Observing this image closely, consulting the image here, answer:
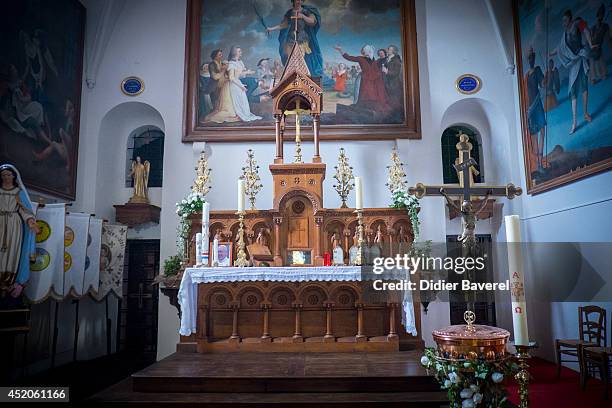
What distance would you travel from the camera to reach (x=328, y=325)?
20.2 feet

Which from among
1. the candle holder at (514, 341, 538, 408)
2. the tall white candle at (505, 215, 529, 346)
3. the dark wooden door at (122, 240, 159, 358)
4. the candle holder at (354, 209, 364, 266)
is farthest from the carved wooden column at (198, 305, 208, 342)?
the tall white candle at (505, 215, 529, 346)

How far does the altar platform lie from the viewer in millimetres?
4344

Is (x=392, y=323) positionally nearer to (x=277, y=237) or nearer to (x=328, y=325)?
(x=328, y=325)

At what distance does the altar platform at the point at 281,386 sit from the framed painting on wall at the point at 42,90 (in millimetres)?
4218

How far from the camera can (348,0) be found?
9523mm

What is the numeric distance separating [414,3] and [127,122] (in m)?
6.51

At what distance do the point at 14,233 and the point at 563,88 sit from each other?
26.8 ft

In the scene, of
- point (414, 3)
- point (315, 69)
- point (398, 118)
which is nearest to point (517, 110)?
point (398, 118)

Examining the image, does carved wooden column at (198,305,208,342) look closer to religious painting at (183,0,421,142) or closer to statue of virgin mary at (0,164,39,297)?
statue of virgin mary at (0,164,39,297)

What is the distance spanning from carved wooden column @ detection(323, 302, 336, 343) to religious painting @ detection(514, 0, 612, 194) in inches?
160

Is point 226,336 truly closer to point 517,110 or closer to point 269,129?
point 269,129

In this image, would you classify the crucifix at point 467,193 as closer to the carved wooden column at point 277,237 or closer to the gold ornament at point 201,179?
the carved wooden column at point 277,237

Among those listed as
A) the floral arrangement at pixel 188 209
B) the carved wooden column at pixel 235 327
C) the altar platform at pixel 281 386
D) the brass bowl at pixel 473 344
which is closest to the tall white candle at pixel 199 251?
the carved wooden column at pixel 235 327

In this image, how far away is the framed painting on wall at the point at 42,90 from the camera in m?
6.89
